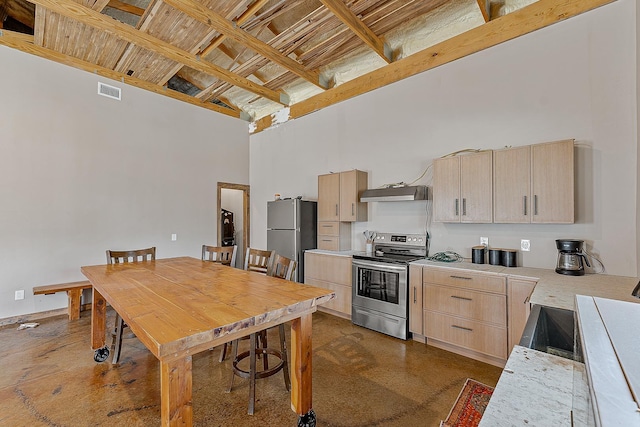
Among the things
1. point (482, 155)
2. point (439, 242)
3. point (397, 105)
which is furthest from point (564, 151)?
point (397, 105)

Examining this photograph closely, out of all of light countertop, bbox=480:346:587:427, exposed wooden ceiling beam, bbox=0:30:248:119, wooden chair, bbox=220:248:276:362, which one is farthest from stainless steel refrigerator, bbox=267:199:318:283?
light countertop, bbox=480:346:587:427

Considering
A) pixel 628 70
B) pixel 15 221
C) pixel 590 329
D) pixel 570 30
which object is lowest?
pixel 590 329

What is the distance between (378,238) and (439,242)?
2.68 feet

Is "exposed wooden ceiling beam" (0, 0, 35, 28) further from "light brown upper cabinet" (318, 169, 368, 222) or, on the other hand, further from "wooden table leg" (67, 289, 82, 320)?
"light brown upper cabinet" (318, 169, 368, 222)

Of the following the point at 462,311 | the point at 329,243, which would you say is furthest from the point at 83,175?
the point at 462,311

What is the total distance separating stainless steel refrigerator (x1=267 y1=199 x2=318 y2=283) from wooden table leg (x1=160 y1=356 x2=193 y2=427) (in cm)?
307

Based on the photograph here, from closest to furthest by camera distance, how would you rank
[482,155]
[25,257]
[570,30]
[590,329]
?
[590,329]
[570,30]
[482,155]
[25,257]

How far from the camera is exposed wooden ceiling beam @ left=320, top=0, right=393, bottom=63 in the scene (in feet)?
9.40

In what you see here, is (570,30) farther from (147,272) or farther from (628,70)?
(147,272)

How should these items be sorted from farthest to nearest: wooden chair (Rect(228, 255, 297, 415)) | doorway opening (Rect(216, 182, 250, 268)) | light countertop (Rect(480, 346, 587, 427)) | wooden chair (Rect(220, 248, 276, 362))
A: 1. doorway opening (Rect(216, 182, 250, 268))
2. wooden chair (Rect(220, 248, 276, 362))
3. wooden chair (Rect(228, 255, 297, 415))
4. light countertop (Rect(480, 346, 587, 427))

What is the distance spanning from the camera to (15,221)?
3.55m

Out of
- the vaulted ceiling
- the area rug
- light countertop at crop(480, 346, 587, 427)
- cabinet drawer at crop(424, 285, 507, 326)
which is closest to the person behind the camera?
light countertop at crop(480, 346, 587, 427)

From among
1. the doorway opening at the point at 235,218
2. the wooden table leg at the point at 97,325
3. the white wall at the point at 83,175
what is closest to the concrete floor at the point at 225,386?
the wooden table leg at the point at 97,325

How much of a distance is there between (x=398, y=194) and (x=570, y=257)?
5.55 feet
